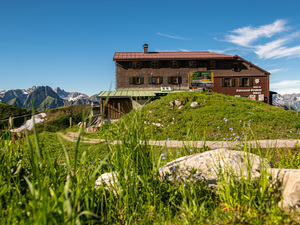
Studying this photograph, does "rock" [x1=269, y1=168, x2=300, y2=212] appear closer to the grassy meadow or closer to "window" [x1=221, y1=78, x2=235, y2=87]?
the grassy meadow

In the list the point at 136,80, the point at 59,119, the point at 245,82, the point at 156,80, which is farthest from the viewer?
the point at 245,82

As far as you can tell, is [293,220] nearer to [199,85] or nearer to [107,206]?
[107,206]

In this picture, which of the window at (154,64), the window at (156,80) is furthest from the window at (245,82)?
the window at (154,64)

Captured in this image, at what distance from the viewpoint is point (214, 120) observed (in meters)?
15.2

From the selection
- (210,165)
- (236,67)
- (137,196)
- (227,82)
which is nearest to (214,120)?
(210,165)

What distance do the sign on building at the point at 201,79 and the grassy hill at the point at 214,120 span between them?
52.0 feet

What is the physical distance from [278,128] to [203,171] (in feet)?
42.8

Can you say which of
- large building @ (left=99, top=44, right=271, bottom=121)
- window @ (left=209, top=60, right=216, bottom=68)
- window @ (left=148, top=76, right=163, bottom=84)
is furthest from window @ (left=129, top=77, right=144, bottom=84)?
window @ (left=209, top=60, right=216, bottom=68)

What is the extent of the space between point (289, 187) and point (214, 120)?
13.0 metres

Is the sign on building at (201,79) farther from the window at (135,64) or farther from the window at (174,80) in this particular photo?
the window at (135,64)

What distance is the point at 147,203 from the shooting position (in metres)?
2.86

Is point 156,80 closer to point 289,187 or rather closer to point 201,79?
point 201,79

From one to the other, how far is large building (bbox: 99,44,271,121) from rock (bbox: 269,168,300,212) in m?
32.4

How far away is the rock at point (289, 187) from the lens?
2.41 metres
